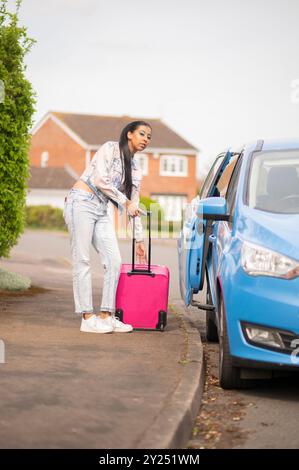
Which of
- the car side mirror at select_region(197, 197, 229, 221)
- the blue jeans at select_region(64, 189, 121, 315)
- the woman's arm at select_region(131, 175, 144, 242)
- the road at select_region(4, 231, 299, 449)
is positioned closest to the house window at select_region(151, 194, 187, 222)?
the woman's arm at select_region(131, 175, 144, 242)

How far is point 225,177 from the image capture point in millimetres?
8703

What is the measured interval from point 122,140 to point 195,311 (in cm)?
348

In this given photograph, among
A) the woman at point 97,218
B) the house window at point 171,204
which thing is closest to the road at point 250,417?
the woman at point 97,218

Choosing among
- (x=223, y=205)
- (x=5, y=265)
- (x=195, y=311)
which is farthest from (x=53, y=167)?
(x=223, y=205)

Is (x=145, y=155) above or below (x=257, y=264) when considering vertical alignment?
above

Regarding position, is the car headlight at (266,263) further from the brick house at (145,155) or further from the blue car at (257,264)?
the brick house at (145,155)

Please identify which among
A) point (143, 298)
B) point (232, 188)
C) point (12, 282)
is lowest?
point (12, 282)

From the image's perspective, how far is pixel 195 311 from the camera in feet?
37.0

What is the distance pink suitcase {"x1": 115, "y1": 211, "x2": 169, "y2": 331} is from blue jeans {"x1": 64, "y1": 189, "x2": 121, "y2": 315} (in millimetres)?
155

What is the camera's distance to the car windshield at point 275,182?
701cm

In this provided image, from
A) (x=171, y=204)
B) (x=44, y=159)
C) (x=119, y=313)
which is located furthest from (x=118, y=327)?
(x=44, y=159)

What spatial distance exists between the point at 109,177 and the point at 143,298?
1198 mm

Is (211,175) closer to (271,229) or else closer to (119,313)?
(119,313)

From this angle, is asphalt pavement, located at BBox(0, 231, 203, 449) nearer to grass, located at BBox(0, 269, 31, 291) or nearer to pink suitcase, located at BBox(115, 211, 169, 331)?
pink suitcase, located at BBox(115, 211, 169, 331)
